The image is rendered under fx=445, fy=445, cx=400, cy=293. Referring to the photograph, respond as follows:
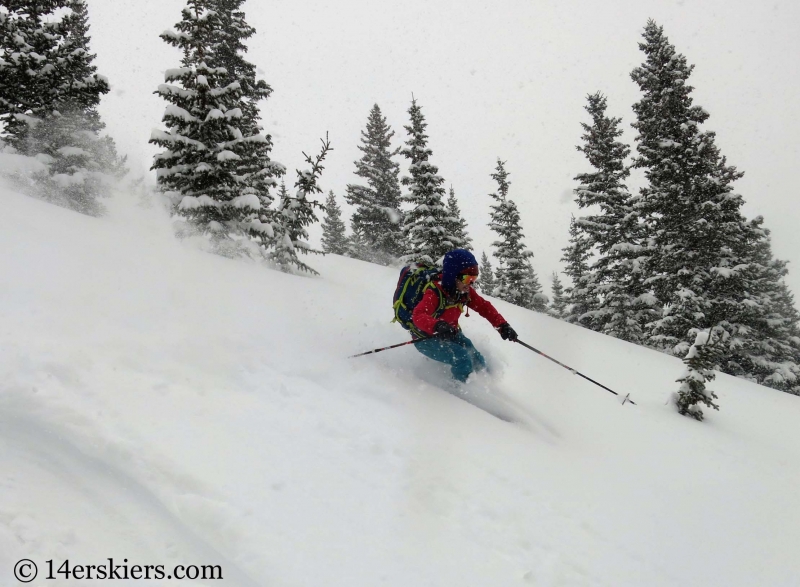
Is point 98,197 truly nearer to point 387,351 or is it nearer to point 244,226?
point 244,226

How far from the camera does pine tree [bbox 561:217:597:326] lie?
77.6 feet

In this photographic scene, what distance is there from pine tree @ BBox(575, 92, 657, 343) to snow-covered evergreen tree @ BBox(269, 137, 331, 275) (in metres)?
14.0

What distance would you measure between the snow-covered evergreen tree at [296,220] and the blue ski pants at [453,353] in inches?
359

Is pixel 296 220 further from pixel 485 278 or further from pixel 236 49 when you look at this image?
pixel 485 278

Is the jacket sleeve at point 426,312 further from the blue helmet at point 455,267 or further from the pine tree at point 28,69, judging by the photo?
the pine tree at point 28,69

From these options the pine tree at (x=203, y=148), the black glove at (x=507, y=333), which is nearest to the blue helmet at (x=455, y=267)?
the black glove at (x=507, y=333)

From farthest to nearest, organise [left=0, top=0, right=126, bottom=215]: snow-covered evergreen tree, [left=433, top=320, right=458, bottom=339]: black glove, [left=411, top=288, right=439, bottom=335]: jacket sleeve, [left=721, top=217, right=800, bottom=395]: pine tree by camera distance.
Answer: [left=721, top=217, right=800, bottom=395]: pine tree, [left=0, top=0, right=126, bottom=215]: snow-covered evergreen tree, [left=411, top=288, right=439, bottom=335]: jacket sleeve, [left=433, top=320, right=458, bottom=339]: black glove

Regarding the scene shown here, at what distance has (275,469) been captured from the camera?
3.57m

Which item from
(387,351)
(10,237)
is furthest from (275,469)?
(10,237)

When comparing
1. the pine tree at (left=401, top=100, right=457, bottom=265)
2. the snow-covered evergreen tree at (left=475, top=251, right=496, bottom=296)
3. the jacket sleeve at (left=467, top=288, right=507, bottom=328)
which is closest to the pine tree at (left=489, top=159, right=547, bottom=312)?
the pine tree at (left=401, top=100, right=457, bottom=265)

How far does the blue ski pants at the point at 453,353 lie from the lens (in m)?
6.01

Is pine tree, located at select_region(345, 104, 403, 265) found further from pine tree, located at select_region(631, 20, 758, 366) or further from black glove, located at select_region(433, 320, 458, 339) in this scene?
black glove, located at select_region(433, 320, 458, 339)

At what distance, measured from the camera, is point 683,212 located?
17938 mm

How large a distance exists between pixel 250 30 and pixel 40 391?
17691 mm
